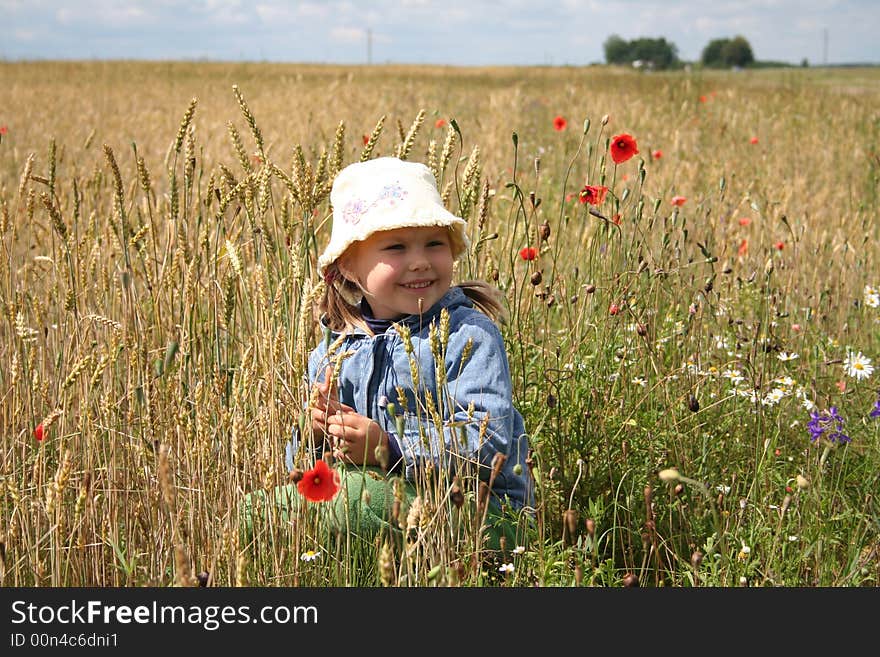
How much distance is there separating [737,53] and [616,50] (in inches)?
533

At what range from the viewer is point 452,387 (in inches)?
80.7

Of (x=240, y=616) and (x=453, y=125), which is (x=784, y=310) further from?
(x=240, y=616)

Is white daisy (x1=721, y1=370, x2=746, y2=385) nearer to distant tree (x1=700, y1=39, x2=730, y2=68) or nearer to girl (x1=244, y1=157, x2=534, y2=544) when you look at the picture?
girl (x1=244, y1=157, x2=534, y2=544)

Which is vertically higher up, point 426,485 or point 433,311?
point 433,311

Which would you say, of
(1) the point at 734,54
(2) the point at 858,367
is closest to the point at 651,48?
(1) the point at 734,54

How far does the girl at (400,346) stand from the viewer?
6.53 ft

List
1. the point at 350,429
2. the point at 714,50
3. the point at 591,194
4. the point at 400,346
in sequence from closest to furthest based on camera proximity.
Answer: the point at 350,429 → the point at 400,346 → the point at 591,194 → the point at 714,50

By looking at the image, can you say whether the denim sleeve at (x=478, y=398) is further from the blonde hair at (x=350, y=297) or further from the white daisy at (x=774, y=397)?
the white daisy at (x=774, y=397)

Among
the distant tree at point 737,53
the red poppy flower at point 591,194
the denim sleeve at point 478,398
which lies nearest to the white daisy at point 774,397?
the red poppy flower at point 591,194

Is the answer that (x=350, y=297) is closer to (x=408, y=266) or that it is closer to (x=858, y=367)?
(x=408, y=266)

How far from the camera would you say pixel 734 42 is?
8138cm

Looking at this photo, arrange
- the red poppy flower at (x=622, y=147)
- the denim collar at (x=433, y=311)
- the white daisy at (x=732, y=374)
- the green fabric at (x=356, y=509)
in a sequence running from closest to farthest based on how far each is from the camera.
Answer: the green fabric at (x=356, y=509), the denim collar at (x=433, y=311), the red poppy flower at (x=622, y=147), the white daisy at (x=732, y=374)

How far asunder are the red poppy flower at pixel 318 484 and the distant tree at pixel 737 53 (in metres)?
85.8

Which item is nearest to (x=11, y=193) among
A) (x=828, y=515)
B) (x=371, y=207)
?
(x=371, y=207)
